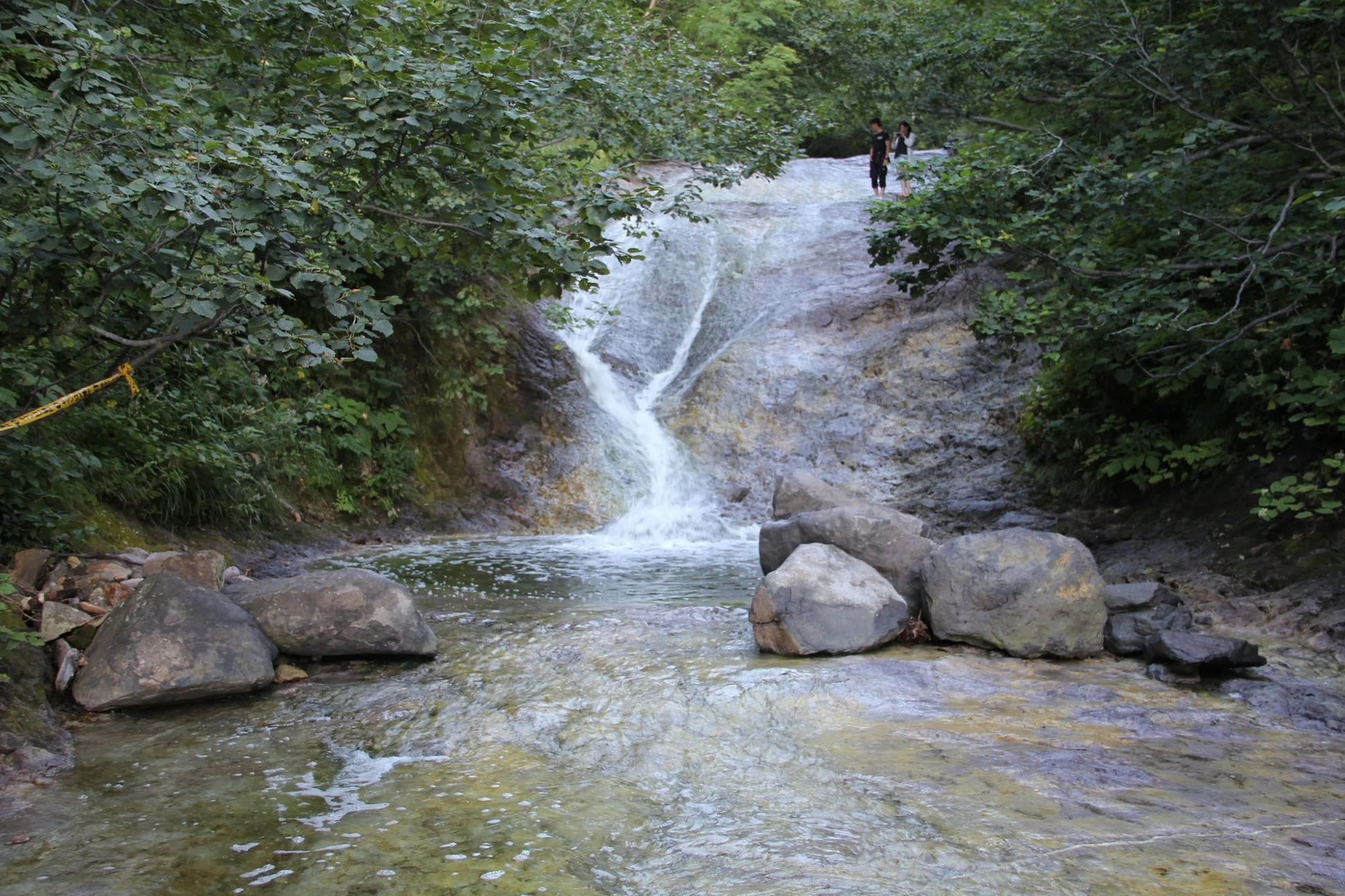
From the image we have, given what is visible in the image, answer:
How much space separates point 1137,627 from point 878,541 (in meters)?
1.73

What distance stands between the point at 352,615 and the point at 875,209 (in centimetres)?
534

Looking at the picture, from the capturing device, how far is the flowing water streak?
1170 centimetres

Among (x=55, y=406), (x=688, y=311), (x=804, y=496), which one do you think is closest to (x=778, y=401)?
(x=688, y=311)

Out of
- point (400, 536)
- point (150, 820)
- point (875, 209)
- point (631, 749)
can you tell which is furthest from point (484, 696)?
point (400, 536)

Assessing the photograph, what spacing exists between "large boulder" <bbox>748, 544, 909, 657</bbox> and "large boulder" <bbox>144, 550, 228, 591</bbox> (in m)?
3.46

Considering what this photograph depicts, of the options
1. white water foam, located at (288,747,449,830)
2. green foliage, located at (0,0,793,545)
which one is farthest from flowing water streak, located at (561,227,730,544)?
white water foam, located at (288,747,449,830)

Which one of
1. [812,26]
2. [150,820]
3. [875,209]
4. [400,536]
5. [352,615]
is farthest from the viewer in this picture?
[812,26]

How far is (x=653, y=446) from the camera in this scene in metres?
13.4

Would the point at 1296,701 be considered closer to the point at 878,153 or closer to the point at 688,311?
the point at 688,311

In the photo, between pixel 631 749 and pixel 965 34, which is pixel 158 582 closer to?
pixel 631 749

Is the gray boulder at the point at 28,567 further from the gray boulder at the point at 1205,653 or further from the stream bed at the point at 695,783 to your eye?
the gray boulder at the point at 1205,653

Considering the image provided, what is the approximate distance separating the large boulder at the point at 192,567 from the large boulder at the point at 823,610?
136 inches

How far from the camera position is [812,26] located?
24672mm

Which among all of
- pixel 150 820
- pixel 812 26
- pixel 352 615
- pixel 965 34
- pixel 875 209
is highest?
pixel 812 26
